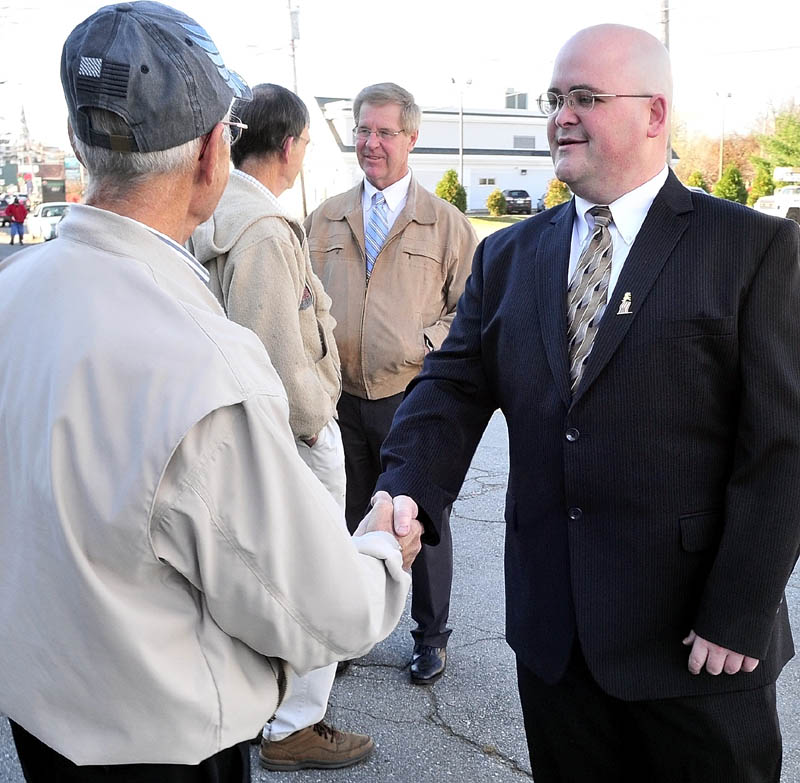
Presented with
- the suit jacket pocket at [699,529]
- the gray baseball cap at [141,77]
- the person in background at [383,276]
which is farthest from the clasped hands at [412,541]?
the person in background at [383,276]

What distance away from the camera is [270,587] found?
148 cm

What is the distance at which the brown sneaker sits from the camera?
3275 mm

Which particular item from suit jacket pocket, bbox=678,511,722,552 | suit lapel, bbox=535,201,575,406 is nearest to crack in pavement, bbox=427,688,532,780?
suit jacket pocket, bbox=678,511,722,552

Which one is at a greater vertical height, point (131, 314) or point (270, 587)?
point (131, 314)

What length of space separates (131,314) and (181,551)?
37 cm

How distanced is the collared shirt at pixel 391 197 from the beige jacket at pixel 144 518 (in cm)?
281

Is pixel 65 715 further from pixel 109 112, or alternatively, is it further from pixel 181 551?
pixel 109 112

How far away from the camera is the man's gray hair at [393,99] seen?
438 centimetres

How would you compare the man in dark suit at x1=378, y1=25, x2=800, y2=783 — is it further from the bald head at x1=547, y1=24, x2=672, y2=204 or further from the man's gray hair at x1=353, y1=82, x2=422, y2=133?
the man's gray hair at x1=353, y1=82, x2=422, y2=133

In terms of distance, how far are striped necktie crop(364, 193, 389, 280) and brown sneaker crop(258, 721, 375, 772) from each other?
1974 mm

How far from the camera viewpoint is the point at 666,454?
82.8 inches

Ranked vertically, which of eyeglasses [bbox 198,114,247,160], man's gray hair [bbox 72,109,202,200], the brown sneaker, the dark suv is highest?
eyeglasses [bbox 198,114,247,160]

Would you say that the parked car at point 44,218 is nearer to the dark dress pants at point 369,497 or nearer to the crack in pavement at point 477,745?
the dark dress pants at point 369,497

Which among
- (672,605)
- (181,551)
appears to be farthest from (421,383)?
(181,551)
